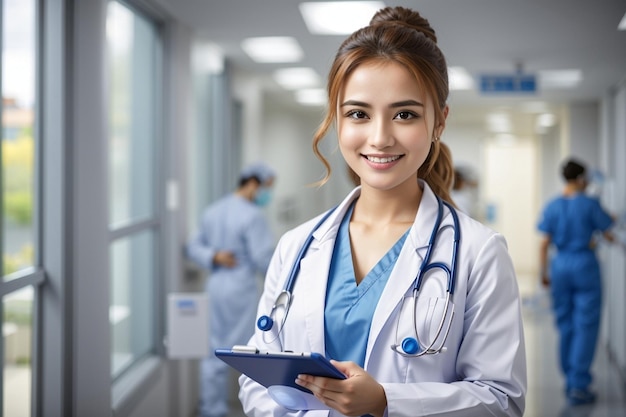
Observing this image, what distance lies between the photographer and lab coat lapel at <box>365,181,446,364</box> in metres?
1.17

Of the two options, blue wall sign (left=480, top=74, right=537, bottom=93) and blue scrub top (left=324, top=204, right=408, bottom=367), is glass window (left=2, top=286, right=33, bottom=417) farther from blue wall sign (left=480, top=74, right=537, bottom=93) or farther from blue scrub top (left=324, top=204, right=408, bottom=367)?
blue wall sign (left=480, top=74, right=537, bottom=93)

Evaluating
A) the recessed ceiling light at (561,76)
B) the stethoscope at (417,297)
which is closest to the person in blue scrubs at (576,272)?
the recessed ceiling light at (561,76)

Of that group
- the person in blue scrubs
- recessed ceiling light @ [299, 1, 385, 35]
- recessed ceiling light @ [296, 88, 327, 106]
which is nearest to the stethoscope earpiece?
recessed ceiling light @ [299, 1, 385, 35]

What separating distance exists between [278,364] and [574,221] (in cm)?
325

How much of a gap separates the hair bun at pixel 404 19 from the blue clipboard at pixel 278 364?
2.08 feet

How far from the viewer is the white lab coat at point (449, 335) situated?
112 cm

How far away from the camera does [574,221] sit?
12.7 ft

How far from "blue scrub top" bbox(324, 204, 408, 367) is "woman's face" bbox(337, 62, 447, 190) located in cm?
17

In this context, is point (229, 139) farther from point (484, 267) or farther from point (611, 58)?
point (484, 267)

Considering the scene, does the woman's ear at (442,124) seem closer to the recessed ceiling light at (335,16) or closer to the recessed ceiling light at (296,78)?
the recessed ceiling light at (335,16)

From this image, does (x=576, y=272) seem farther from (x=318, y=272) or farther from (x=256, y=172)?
(x=318, y=272)

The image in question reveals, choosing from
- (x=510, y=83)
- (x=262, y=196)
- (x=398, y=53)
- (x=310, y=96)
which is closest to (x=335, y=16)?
(x=262, y=196)

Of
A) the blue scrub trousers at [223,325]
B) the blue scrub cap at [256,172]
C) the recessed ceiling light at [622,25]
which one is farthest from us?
the blue scrub cap at [256,172]

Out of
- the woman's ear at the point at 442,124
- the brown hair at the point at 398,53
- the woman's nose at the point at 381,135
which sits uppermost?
the brown hair at the point at 398,53
